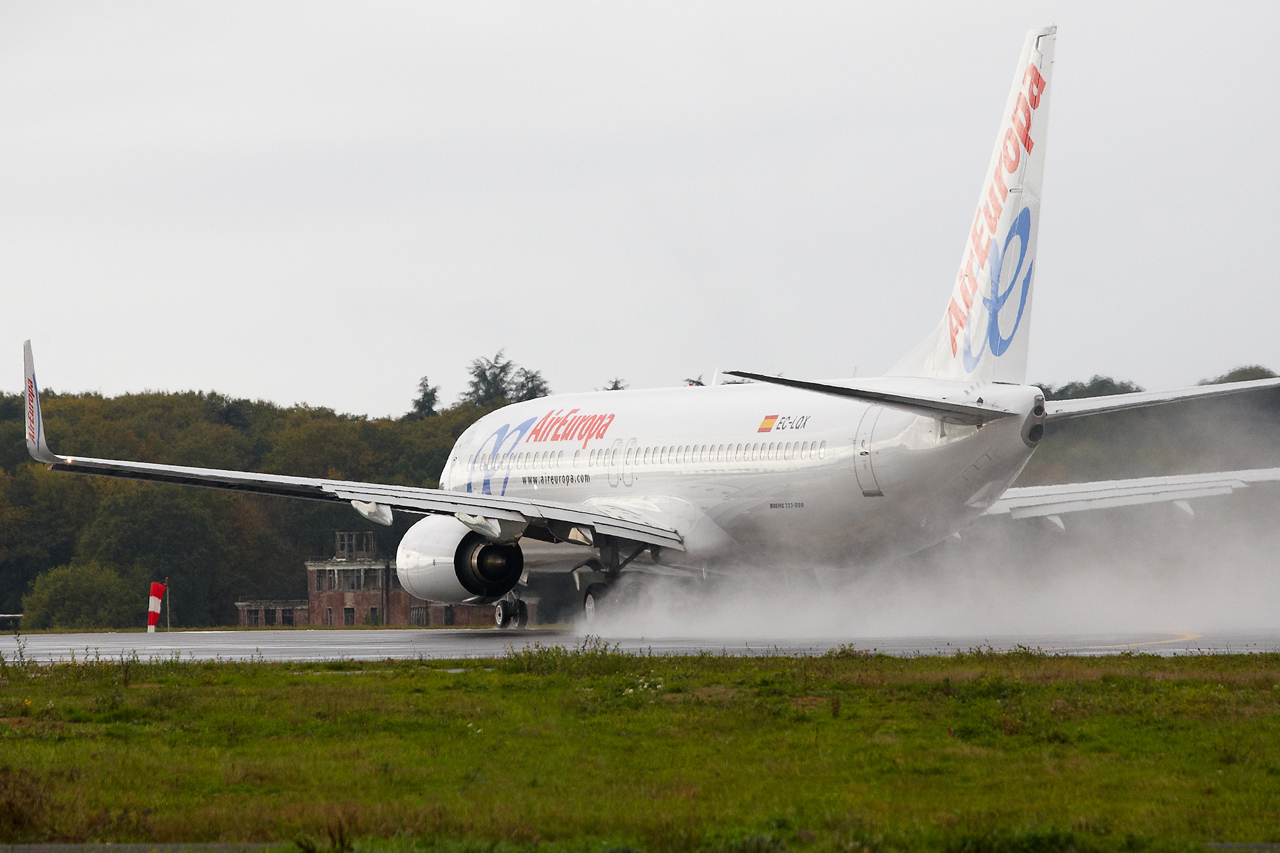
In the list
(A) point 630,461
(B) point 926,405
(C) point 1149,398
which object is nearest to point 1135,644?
(C) point 1149,398

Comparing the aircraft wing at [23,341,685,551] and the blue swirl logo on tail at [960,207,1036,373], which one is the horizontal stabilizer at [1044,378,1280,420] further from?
the aircraft wing at [23,341,685,551]

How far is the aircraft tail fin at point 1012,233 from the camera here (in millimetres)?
24875

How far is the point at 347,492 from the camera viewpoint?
88.2 feet

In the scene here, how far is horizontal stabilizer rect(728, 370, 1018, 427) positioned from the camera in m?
22.3

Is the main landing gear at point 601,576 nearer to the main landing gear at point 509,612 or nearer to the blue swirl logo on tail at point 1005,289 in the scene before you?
the main landing gear at point 509,612

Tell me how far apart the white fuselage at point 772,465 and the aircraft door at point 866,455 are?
0.02 meters

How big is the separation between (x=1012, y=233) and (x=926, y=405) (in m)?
3.65

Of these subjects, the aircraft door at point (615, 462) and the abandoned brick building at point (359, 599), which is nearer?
the aircraft door at point (615, 462)

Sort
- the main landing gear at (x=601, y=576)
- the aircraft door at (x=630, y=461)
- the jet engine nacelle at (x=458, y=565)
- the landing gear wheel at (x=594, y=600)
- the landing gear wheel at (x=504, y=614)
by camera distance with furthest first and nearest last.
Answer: the landing gear wheel at (x=504, y=614) < the aircraft door at (x=630, y=461) < the landing gear wheel at (x=594, y=600) < the main landing gear at (x=601, y=576) < the jet engine nacelle at (x=458, y=565)

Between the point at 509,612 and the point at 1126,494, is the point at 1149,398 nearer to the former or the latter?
the point at 1126,494

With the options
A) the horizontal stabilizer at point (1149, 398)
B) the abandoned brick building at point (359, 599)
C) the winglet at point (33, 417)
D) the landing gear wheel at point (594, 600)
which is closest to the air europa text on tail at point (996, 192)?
the horizontal stabilizer at point (1149, 398)

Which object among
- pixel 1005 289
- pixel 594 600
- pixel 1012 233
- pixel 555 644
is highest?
pixel 1012 233

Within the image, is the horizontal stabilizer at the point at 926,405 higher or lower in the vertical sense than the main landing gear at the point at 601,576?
higher

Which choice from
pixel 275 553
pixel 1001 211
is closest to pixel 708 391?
pixel 1001 211
